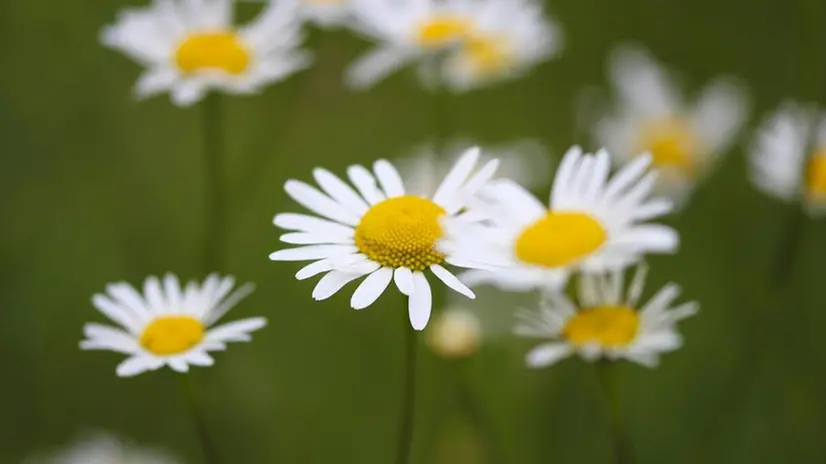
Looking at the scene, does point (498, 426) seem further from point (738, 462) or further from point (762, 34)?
point (762, 34)

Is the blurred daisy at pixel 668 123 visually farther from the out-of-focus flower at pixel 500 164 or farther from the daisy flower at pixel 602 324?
the daisy flower at pixel 602 324

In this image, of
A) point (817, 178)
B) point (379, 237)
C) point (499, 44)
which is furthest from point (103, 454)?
point (817, 178)

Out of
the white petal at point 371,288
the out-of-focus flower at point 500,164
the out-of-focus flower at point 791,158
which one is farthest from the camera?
the out-of-focus flower at point 500,164

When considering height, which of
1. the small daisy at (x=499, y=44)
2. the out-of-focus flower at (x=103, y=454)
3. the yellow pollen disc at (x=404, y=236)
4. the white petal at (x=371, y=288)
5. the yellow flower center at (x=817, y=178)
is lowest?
the white petal at (x=371, y=288)

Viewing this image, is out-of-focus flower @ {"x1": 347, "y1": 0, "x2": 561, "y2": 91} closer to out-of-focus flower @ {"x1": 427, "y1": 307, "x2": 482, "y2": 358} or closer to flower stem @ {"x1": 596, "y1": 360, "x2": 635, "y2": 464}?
out-of-focus flower @ {"x1": 427, "y1": 307, "x2": 482, "y2": 358}

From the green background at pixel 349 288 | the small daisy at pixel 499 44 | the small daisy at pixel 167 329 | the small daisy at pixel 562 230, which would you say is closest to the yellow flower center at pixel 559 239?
the small daisy at pixel 562 230

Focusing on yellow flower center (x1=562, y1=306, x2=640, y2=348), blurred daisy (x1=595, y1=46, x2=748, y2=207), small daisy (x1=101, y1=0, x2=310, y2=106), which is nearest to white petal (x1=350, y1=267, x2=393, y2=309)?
yellow flower center (x1=562, y1=306, x2=640, y2=348)

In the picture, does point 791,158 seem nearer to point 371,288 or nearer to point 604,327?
point 604,327
